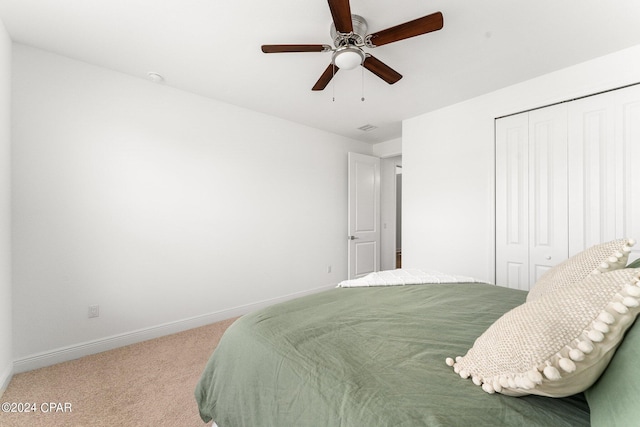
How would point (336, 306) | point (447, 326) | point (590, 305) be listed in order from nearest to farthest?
point (590, 305)
point (447, 326)
point (336, 306)

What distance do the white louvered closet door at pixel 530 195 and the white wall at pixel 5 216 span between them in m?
4.29

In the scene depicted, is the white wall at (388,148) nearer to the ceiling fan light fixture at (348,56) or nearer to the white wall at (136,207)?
the white wall at (136,207)

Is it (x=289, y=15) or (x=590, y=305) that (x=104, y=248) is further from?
(x=590, y=305)

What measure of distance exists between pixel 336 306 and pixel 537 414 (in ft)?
2.97

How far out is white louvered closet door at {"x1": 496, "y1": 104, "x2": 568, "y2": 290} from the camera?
254 centimetres

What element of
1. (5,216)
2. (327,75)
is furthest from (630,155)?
(5,216)

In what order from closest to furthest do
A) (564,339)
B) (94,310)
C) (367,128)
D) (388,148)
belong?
(564,339)
(94,310)
(367,128)
(388,148)

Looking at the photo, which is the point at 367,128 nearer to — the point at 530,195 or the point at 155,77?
the point at 530,195

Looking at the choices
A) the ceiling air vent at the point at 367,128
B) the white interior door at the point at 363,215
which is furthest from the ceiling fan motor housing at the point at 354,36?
the white interior door at the point at 363,215

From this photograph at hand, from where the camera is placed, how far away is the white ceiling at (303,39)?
5.85 feet

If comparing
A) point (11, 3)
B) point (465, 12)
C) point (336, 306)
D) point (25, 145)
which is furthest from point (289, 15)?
point (25, 145)

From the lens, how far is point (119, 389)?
1899 millimetres

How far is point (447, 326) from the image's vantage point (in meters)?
1.18

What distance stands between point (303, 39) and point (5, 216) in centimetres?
259
